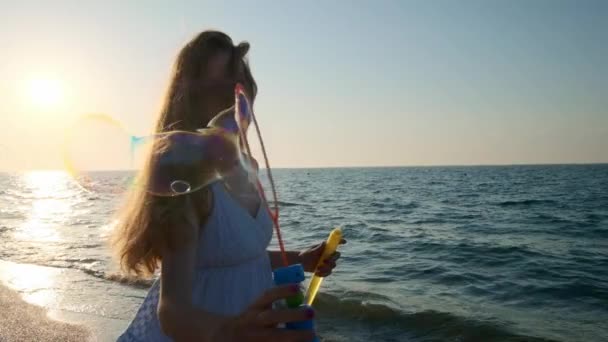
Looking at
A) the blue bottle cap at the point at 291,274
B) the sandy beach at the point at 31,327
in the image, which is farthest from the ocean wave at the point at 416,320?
the blue bottle cap at the point at 291,274

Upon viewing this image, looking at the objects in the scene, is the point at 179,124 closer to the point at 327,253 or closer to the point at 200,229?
the point at 200,229

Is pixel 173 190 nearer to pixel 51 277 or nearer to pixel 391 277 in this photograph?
pixel 391 277

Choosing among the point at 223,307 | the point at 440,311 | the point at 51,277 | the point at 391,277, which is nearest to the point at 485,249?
the point at 391,277

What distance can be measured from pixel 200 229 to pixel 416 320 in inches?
278

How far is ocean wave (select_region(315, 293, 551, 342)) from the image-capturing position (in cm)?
751

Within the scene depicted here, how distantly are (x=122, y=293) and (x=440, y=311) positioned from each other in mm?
5701

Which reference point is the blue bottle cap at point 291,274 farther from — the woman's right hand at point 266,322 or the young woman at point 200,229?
the woman's right hand at point 266,322

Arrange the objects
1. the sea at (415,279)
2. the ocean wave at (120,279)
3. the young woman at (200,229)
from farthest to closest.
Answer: the ocean wave at (120,279) → the sea at (415,279) → the young woman at (200,229)

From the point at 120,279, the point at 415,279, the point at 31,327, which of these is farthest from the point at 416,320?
the point at 120,279

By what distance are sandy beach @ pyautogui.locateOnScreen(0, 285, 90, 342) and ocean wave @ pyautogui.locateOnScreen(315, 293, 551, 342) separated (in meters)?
3.82

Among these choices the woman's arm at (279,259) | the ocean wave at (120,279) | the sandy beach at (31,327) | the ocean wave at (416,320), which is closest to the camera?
the woman's arm at (279,259)

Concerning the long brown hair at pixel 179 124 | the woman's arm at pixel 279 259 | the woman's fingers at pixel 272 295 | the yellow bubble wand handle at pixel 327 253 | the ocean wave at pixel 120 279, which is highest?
the long brown hair at pixel 179 124

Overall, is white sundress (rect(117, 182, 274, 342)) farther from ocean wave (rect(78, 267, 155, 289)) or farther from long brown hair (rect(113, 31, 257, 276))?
ocean wave (rect(78, 267, 155, 289))

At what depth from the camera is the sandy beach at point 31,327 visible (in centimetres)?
664
